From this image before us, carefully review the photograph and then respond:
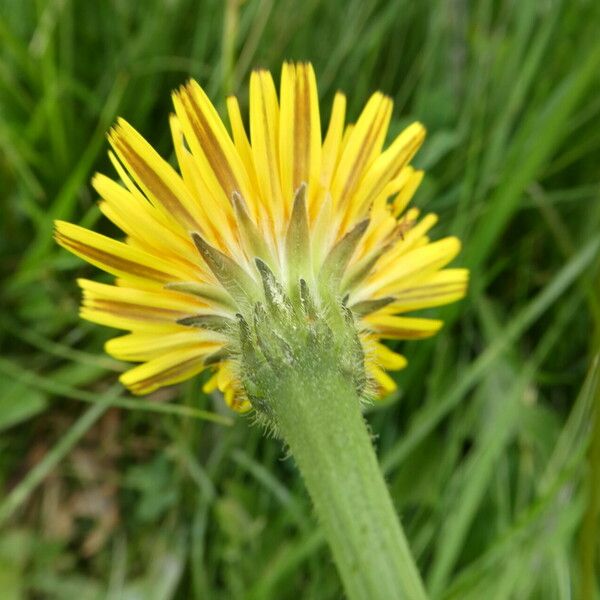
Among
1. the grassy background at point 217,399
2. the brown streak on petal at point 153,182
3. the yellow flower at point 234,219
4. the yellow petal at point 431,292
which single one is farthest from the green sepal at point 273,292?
the grassy background at point 217,399

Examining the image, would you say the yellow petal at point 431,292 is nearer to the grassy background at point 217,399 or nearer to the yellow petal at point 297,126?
Result: the yellow petal at point 297,126

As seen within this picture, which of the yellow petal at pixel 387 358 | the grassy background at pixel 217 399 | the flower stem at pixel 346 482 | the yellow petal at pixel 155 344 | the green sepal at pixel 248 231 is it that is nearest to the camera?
the flower stem at pixel 346 482

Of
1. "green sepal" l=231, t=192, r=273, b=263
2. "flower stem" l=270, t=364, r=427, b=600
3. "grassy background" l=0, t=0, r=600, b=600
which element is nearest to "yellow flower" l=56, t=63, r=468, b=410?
"green sepal" l=231, t=192, r=273, b=263

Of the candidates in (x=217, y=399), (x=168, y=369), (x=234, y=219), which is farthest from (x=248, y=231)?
(x=217, y=399)

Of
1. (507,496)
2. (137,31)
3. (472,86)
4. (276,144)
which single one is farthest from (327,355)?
(137,31)

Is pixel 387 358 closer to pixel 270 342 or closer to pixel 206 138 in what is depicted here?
pixel 270 342

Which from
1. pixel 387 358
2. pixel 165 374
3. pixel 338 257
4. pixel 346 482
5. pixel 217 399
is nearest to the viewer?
pixel 346 482
